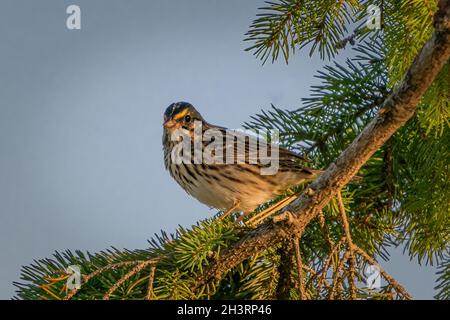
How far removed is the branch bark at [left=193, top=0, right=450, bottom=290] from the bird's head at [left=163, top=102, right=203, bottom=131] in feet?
3.06

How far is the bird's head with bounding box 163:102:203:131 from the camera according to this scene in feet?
7.61

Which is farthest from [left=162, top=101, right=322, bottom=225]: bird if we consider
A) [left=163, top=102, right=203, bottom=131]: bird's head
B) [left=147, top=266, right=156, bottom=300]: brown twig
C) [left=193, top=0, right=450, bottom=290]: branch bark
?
[left=147, top=266, right=156, bottom=300]: brown twig

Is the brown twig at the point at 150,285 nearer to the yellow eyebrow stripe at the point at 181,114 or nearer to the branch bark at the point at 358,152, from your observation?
the branch bark at the point at 358,152

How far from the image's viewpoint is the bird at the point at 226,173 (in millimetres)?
2061

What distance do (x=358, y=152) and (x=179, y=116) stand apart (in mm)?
1154

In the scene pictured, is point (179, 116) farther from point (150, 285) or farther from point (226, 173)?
point (150, 285)

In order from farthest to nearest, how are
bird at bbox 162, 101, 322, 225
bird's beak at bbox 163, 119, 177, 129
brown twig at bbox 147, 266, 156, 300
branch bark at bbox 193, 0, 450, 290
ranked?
bird's beak at bbox 163, 119, 177, 129
bird at bbox 162, 101, 322, 225
brown twig at bbox 147, 266, 156, 300
branch bark at bbox 193, 0, 450, 290

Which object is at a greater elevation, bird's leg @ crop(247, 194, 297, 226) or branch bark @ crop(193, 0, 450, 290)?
bird's leg @ crop(247, 194, 297, 226)

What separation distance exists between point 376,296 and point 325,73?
732mm

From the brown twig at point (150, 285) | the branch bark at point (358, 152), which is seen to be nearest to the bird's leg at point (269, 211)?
the branch bark at point (358, 152)

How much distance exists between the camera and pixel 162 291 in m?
1.37

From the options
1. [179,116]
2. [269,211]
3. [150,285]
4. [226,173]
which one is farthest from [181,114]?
[150,285]

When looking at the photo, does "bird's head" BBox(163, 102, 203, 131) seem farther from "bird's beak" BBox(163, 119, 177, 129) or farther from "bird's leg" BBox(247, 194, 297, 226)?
"bird's leg" BBox(247, 194, 297, 226)
